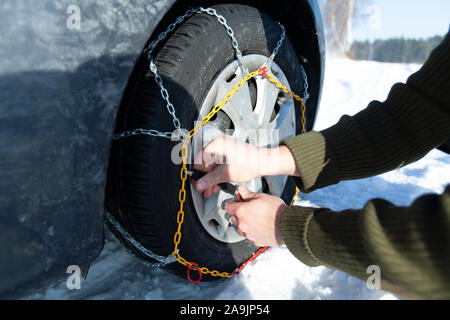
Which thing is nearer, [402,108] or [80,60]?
[80,60]

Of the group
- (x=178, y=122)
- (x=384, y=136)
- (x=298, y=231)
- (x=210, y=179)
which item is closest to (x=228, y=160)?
(x=210, y=179)

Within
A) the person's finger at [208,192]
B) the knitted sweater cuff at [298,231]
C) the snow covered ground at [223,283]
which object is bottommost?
the snow covered ground at [223,283]

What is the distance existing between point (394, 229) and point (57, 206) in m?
0.78

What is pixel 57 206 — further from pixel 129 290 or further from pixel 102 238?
pixel 129 290

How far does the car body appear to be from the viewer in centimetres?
79

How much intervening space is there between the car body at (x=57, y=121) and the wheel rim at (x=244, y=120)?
40 cm

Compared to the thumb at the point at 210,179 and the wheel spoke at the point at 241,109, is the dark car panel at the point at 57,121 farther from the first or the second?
the wheel spoke at the point at 241,109

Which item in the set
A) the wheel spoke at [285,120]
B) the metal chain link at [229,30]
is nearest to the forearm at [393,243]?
the metal chain link at [229,30]

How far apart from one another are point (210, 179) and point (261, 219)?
29cm

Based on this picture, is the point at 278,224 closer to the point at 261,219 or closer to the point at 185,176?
the point at 261,219

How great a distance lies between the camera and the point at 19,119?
80 cm

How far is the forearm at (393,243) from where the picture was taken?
0.67 meters

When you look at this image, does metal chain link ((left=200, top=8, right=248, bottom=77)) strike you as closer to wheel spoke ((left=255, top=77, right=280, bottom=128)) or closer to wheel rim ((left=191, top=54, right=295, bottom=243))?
wheel rim ((left=191, top=54, right=295, bottom=243))
